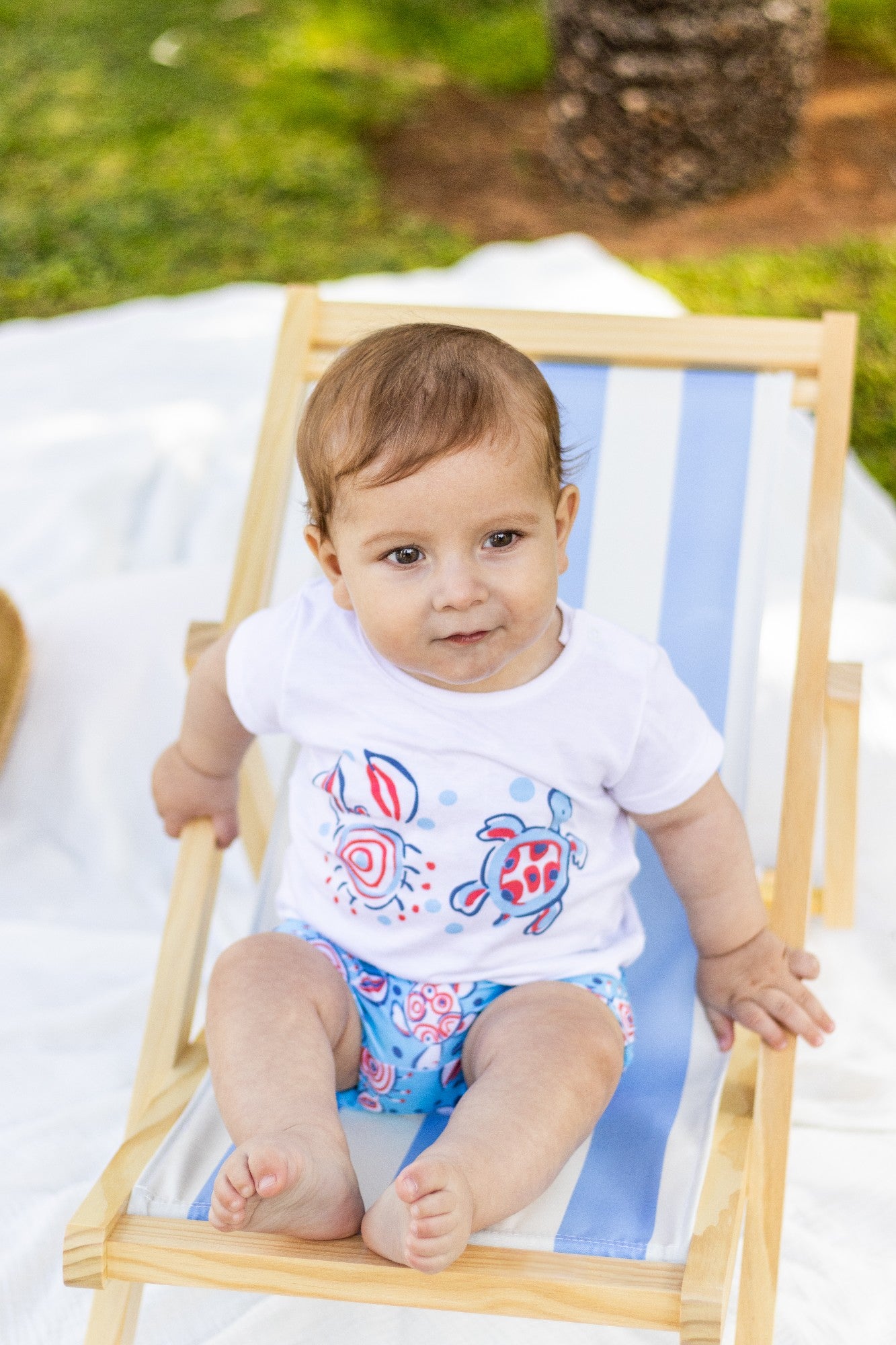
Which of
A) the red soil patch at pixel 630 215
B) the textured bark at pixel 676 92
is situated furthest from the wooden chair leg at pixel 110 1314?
the textured bark at pixel 676 92

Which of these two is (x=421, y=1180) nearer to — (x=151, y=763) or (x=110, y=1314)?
(x=110, y=1314)

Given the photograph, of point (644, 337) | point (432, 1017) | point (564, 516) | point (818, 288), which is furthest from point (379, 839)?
point (818, 288)

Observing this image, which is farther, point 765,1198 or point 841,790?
point 841,790

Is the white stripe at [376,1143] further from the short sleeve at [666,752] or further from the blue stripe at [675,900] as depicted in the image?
the short sleeve at [666,752]

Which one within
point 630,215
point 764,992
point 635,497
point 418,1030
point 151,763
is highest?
point 630,215

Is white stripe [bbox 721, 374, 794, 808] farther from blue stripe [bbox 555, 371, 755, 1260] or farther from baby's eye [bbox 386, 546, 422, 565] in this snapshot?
baby's eye [bbox 386, 546, 422, 565]

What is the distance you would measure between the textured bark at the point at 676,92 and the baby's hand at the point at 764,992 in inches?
143

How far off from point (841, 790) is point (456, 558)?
2.99 ft

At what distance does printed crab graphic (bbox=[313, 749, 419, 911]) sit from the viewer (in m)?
1.75

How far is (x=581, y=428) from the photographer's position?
7.41ft

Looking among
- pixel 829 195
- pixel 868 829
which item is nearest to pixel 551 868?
pixel 868 829

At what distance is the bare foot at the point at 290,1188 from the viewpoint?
1.42m

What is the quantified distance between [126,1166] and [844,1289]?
0.97 meters

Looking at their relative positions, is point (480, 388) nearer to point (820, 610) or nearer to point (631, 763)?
point (631, 763)
